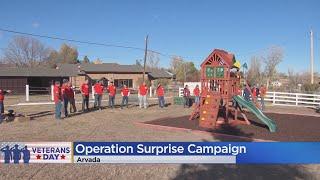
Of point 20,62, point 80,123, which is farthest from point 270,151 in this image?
point 20,62

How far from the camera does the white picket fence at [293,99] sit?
2970cm

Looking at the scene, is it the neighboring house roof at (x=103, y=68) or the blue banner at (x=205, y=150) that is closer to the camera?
the blue banner at (x=205, y=150)

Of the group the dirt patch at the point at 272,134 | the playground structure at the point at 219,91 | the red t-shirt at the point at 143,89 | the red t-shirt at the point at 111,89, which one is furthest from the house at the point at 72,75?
the dirt patch at the point at 272,134

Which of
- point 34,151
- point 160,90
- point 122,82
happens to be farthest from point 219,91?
point 122,82

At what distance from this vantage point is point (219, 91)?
16.4 metres

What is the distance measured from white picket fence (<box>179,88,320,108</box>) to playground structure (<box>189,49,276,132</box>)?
1435cm

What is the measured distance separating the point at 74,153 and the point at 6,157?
1.09m

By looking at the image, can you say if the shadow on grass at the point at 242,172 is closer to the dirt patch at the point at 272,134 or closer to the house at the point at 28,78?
the dirt patch at the point at 272,134

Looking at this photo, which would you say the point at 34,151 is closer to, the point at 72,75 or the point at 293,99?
the point at 293,99

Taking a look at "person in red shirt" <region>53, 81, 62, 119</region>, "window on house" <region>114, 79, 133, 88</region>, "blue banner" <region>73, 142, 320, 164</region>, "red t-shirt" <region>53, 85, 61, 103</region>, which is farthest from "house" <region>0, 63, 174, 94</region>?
"blue banner" <region>73, 142, 320, 164</region>

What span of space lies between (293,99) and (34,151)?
28198 mm

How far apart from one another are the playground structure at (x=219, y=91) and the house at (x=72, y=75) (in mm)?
35163

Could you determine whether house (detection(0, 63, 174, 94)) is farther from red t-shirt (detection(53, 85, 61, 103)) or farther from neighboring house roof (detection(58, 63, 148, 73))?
red t-shirt (detection(53, 85, 61, 103))

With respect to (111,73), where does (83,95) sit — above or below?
below
